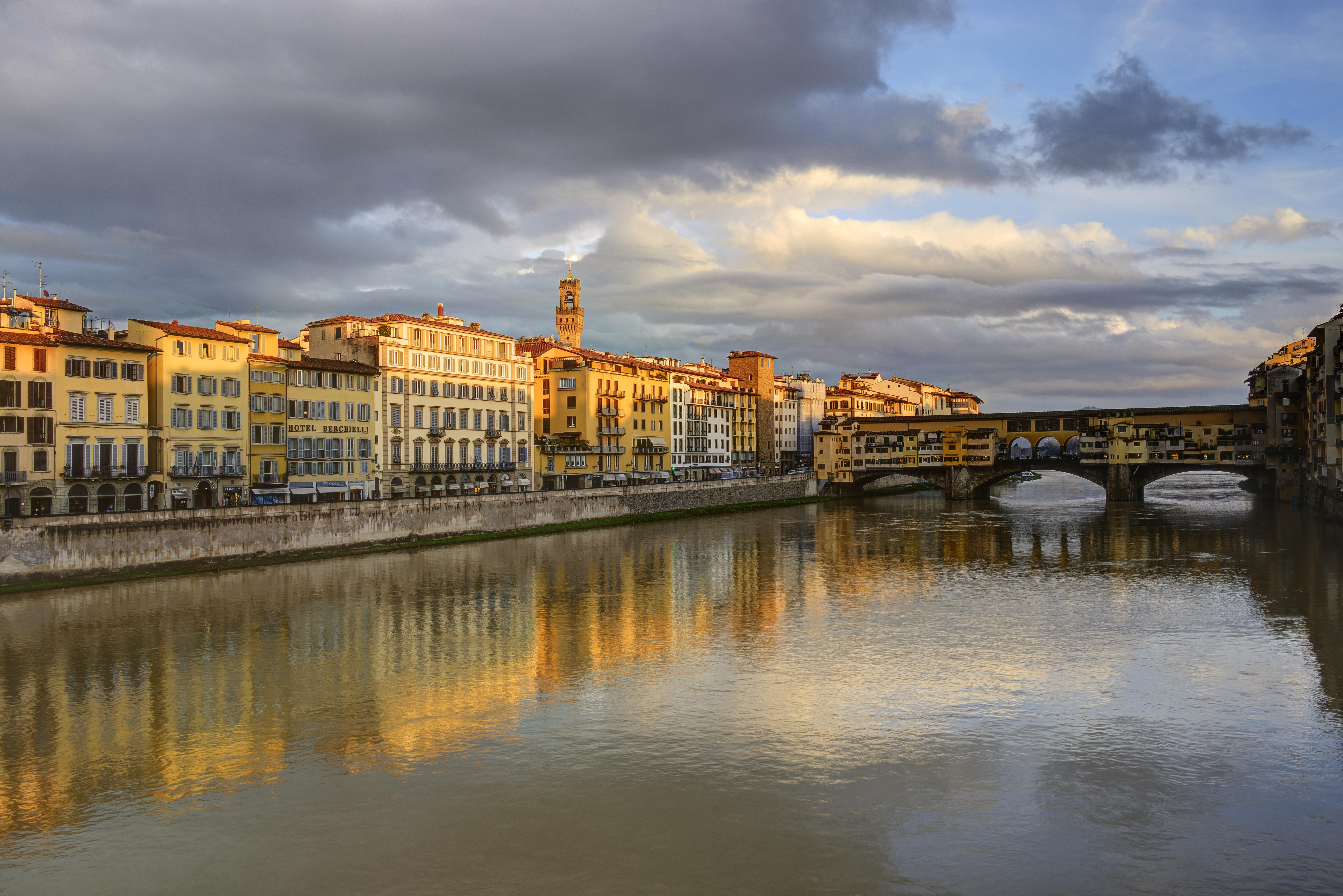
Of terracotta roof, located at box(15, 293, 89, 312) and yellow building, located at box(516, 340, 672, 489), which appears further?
yellow building, located at box(516, 340, 672, 489)

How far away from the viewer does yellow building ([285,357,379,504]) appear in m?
51.5

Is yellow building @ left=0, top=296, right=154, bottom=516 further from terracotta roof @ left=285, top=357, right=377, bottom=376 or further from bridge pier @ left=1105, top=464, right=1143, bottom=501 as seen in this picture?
bridge pier @ left=1105, top=464, right=1143, bottom=501

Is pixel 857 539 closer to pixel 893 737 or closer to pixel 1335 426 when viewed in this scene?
pixel 1335 426

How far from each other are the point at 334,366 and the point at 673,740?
42079 mm

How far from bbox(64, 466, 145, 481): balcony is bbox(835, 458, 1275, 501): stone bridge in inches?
2585

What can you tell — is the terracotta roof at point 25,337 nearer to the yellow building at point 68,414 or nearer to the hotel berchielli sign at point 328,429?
the yellow building at point 68,414

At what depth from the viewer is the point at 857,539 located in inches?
2165

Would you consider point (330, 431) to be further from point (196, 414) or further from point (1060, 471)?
point (1060, 471)

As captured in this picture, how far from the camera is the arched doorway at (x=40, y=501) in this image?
38.5 m

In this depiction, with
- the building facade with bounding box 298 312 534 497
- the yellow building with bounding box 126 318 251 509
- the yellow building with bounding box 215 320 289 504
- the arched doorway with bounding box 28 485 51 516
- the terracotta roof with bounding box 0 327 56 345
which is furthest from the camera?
the building facade with bounding box 298 312 534 497

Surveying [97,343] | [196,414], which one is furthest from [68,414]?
[196,414]

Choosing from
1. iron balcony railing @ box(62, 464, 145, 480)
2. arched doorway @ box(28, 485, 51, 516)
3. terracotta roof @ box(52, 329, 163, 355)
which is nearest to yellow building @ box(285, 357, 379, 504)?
iron balcony railing @ box(62, 464, 145, 480)

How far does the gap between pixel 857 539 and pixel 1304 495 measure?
39.0m

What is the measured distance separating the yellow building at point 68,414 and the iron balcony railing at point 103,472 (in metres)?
0.04
